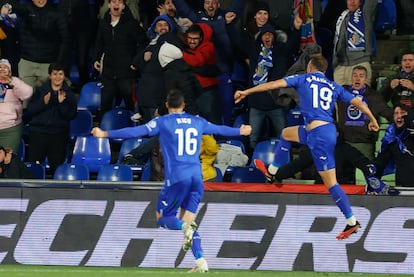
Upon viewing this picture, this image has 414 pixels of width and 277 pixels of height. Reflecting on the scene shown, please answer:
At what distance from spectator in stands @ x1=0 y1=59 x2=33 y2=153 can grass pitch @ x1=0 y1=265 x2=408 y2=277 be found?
111 inches

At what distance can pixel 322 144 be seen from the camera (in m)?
15.4

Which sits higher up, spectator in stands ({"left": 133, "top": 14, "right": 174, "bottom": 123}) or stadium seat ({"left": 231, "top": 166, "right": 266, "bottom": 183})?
spectator in stands ({"left": 133, "top": 14, "right": 174, "bottom": 123})

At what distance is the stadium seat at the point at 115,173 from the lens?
691 inches

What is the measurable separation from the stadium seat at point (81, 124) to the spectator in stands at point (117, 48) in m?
0.27

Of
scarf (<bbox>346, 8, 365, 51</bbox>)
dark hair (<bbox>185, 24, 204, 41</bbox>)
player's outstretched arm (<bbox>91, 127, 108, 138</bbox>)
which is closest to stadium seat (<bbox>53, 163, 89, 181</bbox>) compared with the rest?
dark hair (<bbox>185, 24, 204, 41</bbox>)

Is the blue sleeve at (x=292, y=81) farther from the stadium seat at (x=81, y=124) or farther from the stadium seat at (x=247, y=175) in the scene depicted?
the stadium seat at (x=81, y=124)

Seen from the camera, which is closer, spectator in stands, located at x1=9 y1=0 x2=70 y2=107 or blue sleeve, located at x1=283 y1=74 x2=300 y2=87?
blue sleeve, located at x1=283 y1=74 x2=300 y2=87

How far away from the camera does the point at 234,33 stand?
1931cm

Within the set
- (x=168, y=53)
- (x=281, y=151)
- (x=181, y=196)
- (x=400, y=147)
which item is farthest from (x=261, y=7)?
(x=181, y=196)

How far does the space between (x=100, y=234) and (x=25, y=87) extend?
2.95 m

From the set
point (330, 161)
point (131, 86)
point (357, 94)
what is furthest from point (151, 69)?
point (330, 161)

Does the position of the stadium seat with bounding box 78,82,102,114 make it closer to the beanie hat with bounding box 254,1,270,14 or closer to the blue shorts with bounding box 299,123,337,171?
the beanie hat with bounding box 254,1,270,14

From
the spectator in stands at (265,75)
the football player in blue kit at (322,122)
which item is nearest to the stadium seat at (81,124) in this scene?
the spectator in stands at (265,75)

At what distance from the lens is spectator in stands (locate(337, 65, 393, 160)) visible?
706 inches
